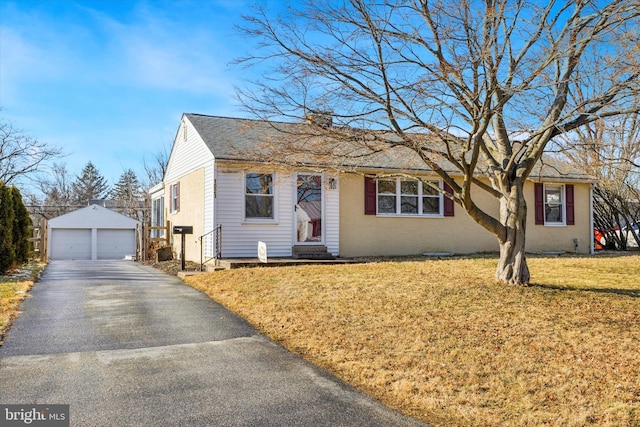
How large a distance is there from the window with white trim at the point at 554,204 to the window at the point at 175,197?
1234 cm

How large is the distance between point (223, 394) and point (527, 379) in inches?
107

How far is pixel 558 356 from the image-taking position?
16.4 ft

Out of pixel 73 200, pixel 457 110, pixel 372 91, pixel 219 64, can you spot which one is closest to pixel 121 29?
pixel 219 64

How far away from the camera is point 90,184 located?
57625 millimetres

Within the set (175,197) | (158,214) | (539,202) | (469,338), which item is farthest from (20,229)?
(539,202)

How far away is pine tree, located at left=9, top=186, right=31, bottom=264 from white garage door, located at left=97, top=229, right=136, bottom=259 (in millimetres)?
14866

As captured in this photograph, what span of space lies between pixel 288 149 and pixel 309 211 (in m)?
6.51

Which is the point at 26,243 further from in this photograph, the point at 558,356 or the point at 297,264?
the point at 558,356

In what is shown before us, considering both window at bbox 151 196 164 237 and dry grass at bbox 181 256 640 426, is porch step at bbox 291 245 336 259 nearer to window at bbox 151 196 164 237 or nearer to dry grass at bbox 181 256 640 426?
dry grass at bbox 181 256 640 426

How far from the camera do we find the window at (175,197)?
17.1 m

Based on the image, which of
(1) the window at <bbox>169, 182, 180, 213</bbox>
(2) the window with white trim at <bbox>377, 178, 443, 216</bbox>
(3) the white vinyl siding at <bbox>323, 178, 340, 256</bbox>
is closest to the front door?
(3) the white vinyl siding at <bbox>323, 178, 340, 256</bbox>

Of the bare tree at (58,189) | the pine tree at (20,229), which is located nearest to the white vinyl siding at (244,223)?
the pine tree at (20,229)

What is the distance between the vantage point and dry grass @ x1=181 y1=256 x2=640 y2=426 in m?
4.11

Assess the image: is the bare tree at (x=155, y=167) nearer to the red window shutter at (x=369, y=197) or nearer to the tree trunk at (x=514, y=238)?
the red window shutter at (x=369, y=197)
